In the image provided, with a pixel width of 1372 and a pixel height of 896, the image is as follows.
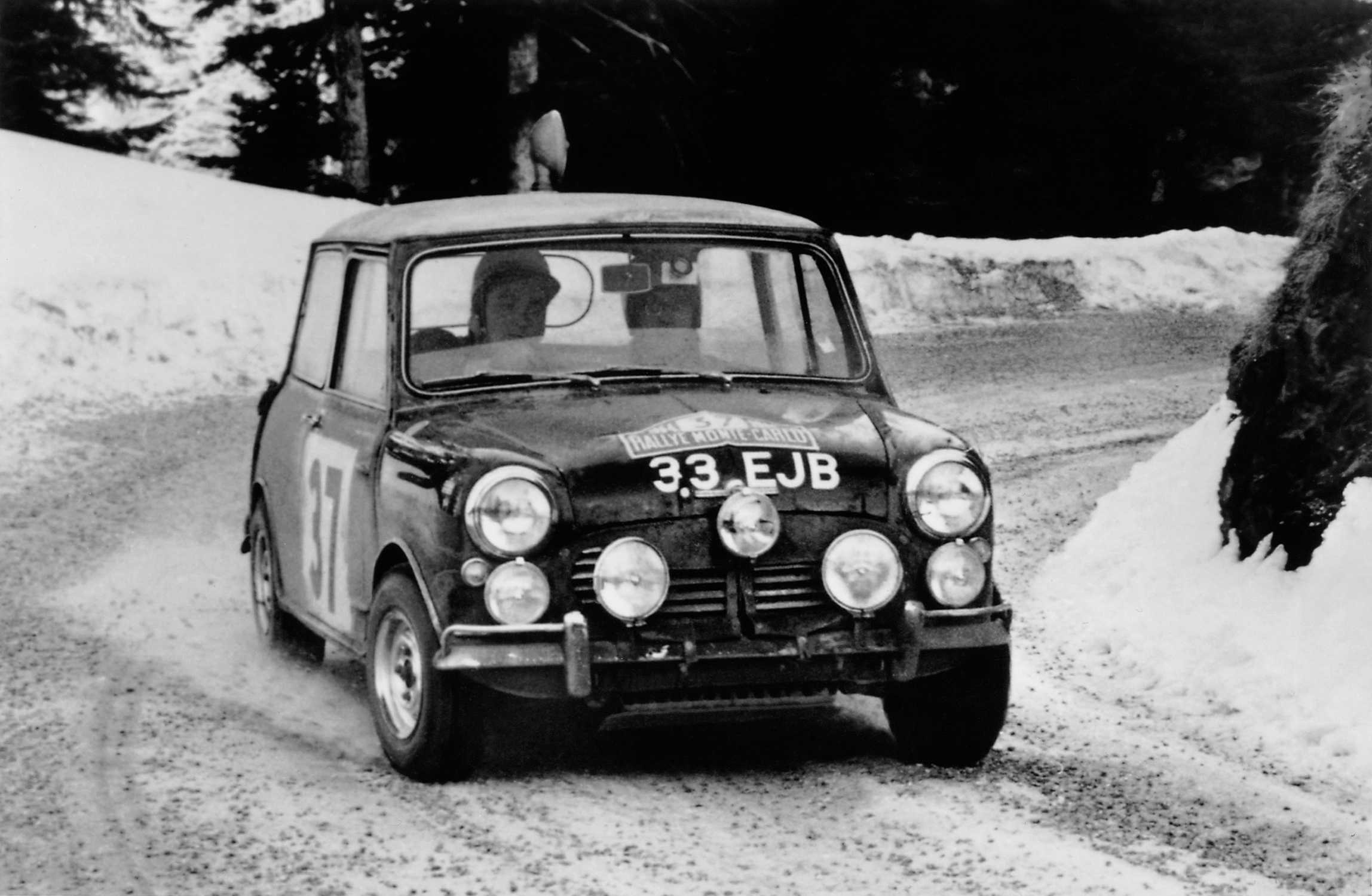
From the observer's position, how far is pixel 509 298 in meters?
6.33

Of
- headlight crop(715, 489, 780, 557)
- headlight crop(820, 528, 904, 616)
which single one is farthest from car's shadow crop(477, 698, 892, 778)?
headlight crop(715, 489, 780, 557)

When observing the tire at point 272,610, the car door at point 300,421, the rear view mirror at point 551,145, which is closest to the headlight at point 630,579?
the car door at point 300,421

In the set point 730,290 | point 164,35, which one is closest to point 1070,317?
point 164,35

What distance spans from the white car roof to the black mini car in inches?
0.6

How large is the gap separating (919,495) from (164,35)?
21.9m

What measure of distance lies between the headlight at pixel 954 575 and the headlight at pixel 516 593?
1.13m

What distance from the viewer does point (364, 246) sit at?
6.78m

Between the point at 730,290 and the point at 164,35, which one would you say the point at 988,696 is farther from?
the point at 164,35

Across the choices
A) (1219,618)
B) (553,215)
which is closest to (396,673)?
(553,215)

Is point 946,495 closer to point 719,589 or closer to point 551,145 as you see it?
point 719,589

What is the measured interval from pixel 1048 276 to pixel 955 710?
16418 mm

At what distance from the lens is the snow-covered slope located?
688 centimetres

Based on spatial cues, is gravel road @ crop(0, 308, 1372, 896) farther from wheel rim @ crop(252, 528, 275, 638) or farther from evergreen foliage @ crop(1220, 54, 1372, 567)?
evergreen foliage @ crop(1220, 54, 1372, 567)

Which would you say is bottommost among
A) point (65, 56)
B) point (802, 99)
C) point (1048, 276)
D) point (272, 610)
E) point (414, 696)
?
point (272, 610)
